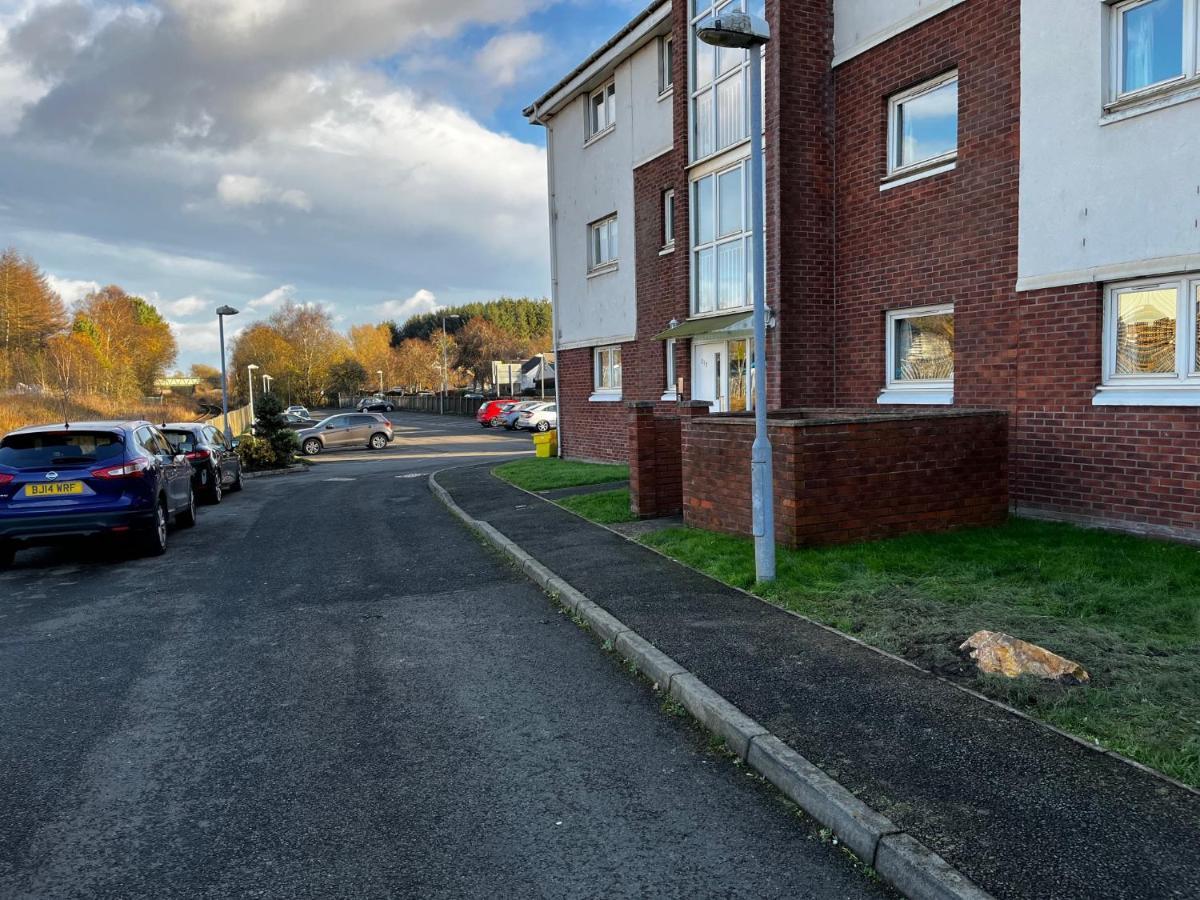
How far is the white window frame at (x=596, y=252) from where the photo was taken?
61.2ft

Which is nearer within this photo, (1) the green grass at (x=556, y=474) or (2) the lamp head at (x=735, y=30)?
(2) the lamp head at (x=735, y=30)

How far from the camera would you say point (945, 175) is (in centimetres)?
1062

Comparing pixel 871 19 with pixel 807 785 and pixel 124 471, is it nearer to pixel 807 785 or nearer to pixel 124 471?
pixel 124 471

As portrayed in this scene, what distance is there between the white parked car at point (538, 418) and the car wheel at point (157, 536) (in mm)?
34362

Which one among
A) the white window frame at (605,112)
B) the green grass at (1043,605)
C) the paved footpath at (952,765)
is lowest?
the paved footpath at (952,765)

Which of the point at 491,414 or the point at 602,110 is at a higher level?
the point at 602,110

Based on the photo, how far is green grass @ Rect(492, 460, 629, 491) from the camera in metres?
15.1

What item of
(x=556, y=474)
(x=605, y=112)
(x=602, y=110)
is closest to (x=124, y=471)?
(x=556, y=474)

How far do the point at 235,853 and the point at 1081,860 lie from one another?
3.04 metres

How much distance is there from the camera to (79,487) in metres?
9.47

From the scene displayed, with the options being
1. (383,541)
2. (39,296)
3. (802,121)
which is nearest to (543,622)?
(383,541)

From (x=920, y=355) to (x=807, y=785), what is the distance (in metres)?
8.87

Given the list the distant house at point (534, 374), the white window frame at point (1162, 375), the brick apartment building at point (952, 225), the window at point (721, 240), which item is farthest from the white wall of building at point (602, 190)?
the distant house at point (534, 374)

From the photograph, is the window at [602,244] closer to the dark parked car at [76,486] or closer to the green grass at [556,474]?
the green grass at [556,474]
